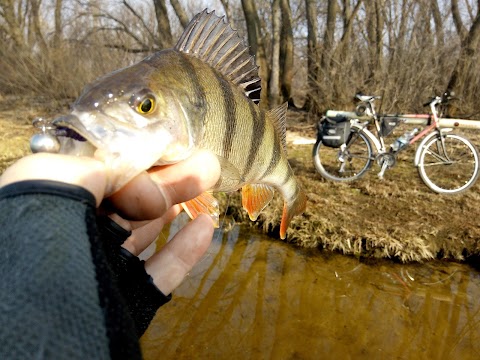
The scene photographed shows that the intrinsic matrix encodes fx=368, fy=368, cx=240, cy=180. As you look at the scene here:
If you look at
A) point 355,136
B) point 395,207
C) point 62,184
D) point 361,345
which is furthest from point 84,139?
point 355,136

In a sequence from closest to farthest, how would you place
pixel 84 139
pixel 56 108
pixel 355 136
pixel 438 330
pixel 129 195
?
1. pixel 84 139
2. pixel 129 195
3. pixel 438 330
4. pixel 355 136
5. pixel 56 108

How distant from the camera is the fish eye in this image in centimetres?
106

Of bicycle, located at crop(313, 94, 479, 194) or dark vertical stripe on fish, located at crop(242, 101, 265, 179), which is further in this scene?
bicycle, located at crop(313, 94, 479, 194)

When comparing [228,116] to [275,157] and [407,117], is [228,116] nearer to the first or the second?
[275,157]

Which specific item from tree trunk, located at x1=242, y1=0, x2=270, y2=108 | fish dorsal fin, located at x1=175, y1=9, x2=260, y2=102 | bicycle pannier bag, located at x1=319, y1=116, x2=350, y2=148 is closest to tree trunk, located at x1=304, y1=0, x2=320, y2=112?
tree trunk, located at x1=242, y1=0, x2=270, y2=108

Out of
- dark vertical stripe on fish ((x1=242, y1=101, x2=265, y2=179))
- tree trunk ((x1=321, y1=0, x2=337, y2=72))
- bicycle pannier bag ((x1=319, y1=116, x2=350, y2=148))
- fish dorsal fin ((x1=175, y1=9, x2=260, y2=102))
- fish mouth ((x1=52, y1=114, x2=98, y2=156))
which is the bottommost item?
bicycle pannier bag ((x1=319, y1=116, x2=350, y2=148))

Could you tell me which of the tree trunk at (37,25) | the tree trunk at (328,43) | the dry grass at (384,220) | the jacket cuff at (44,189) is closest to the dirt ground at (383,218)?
the dry grass at (384,220)

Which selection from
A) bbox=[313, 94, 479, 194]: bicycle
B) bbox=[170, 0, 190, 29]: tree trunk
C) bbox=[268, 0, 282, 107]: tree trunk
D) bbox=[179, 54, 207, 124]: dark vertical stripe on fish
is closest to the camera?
bbox=[179, 54, 207, 124]: dark vertical stripe on fish

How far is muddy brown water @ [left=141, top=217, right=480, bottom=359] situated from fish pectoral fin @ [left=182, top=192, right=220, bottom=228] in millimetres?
1878

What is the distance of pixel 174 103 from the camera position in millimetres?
1179

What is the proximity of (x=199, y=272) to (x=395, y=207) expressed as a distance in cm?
262

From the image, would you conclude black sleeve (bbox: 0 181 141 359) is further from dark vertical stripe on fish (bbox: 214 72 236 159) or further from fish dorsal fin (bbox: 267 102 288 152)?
fish dorsal fin (bbox: 267 102 288 152)

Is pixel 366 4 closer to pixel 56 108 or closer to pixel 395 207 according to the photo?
pixel 395 207

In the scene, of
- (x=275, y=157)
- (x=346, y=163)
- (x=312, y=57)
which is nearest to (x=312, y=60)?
(x=312, y=57)
